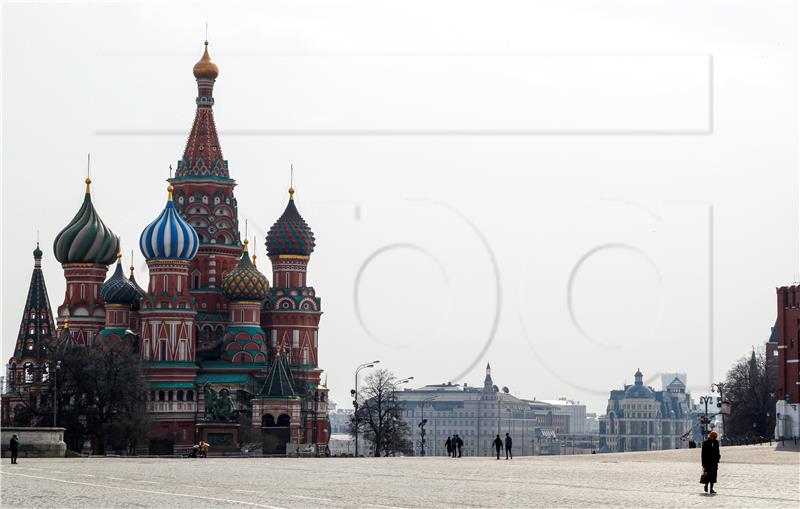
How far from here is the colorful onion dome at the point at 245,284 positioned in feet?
326

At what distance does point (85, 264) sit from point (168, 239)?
10.0 m

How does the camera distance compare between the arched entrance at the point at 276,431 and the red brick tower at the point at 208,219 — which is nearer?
the arched entrance at the point at 276,431

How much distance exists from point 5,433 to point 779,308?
4349 cm

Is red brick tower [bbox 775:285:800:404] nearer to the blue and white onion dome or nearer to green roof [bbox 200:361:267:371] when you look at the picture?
green roof [bbox 200:361:267:371]

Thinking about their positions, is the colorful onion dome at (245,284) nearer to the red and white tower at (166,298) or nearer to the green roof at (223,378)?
the red and white tower at (166,298)

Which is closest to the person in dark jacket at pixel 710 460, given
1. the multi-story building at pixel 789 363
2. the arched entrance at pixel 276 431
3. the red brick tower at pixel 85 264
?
the multi-story building at pixel 789 363

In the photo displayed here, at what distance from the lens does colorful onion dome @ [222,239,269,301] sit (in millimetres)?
99500

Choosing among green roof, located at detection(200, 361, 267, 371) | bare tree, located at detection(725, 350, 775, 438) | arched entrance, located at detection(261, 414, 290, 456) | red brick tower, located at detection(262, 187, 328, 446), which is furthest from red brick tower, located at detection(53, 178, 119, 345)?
bare tree, located at detection(725, 350, 775, 438)

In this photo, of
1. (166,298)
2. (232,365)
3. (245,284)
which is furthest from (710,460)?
(245,284)

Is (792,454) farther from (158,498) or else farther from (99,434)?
(99,434)

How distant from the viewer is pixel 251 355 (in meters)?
98.6

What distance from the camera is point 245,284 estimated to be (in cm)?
9950

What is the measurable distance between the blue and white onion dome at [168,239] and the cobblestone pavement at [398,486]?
52.7 m

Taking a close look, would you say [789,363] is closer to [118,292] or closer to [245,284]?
[245,284]
